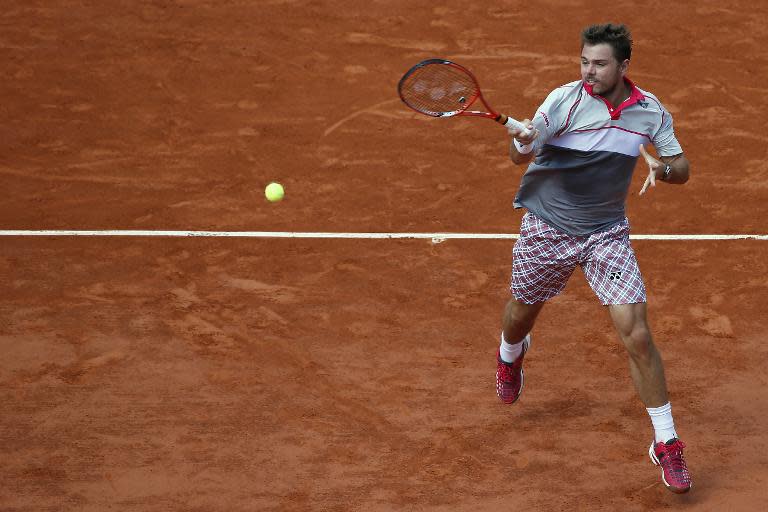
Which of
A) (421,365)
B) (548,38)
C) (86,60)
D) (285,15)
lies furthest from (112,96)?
(421,365)

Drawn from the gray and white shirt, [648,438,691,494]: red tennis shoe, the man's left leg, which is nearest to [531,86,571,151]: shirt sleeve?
the gray and white shirt

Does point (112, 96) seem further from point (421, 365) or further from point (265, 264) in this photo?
point (421, 365)

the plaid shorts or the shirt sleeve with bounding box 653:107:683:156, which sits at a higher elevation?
the shirt sleeve with bounding box 653:107:683:156

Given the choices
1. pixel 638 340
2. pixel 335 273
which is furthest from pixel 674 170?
pixel 335 273

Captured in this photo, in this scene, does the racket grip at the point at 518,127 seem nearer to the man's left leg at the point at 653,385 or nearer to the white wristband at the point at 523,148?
the white wristband at the point at 523,148

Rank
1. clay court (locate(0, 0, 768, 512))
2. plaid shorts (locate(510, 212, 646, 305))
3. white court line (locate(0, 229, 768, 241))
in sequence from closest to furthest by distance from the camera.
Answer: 1. plaid shorts (locate(510, 212, 646, 305))
2. clay court (locate(0, 0, 768, 512))
3. white court line (locate(0, 229, 768, 241))

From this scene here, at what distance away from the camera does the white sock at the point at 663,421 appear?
607cm

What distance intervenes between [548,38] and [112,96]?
452cm

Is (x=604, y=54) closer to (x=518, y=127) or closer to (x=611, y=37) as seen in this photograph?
(x=611, y=37)

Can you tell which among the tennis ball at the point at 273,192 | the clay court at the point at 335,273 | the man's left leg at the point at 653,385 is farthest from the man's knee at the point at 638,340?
the tennis ball at the point at 273,192

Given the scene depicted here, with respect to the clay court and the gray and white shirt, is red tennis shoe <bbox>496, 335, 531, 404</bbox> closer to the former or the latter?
the clay court

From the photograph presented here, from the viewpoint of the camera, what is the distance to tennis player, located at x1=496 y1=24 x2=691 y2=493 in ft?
19.1

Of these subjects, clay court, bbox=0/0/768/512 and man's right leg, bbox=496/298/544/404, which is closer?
clay court, bbox=0/0/768/512

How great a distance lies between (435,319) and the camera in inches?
314
